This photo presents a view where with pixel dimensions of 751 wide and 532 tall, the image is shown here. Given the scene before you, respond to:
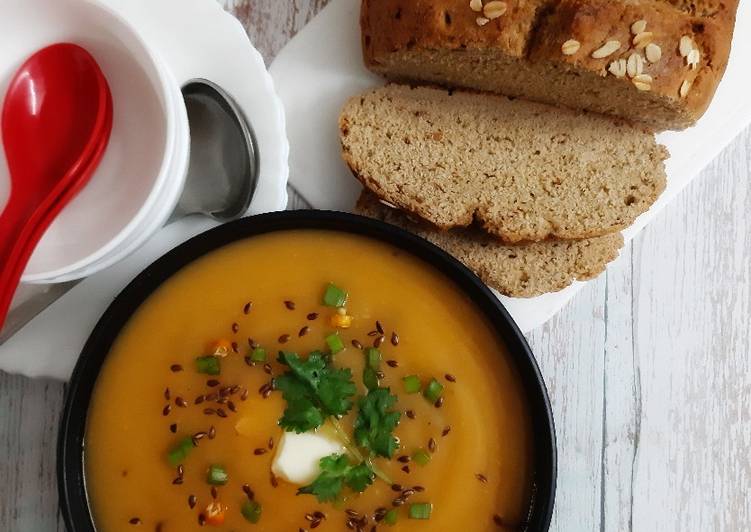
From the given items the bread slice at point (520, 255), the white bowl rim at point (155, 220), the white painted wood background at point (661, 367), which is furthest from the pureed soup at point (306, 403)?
the white painted wood background at point (661, 367)

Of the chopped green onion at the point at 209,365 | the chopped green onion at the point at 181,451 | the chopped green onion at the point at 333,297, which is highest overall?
the chopped green onion at the point at 333,297

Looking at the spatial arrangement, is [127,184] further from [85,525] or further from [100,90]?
[85,525]

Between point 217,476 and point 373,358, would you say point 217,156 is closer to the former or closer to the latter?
A: point 373,358

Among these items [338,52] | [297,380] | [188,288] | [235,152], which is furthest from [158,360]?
[338,52]

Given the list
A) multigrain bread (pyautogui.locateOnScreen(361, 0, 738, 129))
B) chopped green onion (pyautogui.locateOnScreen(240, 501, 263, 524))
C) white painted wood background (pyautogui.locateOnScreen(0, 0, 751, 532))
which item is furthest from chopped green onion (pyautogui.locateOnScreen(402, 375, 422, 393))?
multigrain bread (pyautogui.locateOnScreen(361, 0, 738, 129))

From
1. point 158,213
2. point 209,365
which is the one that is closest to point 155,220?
point 158,213

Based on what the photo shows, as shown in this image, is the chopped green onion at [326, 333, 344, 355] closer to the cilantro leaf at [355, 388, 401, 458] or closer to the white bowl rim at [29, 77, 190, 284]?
the cilantro leaf at [355, 388, 401, 458]

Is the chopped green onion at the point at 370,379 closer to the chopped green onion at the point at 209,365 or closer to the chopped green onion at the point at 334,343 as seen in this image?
the chopped green onion at the point at 334,343
